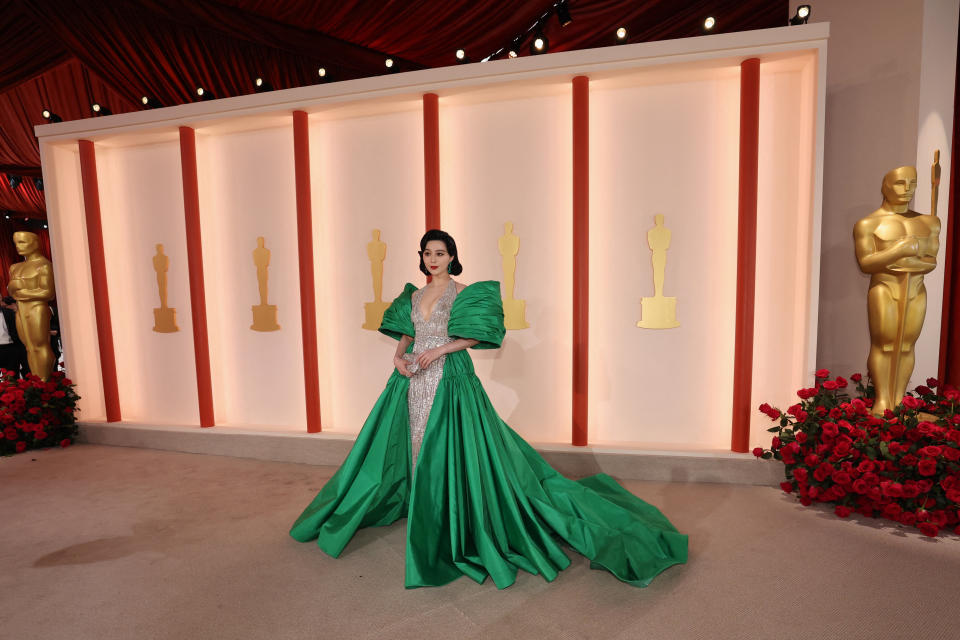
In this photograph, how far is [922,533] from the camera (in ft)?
8.63

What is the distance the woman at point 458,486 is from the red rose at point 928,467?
4.45ft

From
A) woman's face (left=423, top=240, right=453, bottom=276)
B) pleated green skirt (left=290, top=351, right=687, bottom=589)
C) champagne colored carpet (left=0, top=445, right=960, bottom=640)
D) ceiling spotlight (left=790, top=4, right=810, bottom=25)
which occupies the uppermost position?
ceiling spotlight (left=790, top=4, right=810, bottom=25)

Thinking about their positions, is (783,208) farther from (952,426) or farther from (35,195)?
(35,195)

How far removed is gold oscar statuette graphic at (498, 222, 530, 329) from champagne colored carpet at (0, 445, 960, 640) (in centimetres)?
145

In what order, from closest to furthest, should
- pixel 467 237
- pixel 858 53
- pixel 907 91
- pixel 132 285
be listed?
pixel 907 91
pixel 858 53
pixel 467 237
pixel 132 285

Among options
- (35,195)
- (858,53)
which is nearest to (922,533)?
(858,53)

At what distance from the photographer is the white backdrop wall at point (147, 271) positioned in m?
4.41

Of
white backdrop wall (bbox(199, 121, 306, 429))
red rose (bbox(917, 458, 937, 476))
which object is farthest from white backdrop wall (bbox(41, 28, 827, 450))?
red rose (bbox(917, 458, 937, 476))

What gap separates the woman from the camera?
7.48 feet

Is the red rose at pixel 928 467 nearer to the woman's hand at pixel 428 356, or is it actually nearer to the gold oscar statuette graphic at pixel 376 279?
A: the woman's hand at pixel 428 356

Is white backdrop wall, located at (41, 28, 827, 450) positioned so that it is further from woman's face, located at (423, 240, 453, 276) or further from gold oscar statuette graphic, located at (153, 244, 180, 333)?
woman's face, located at (423, 240, 453, 276)

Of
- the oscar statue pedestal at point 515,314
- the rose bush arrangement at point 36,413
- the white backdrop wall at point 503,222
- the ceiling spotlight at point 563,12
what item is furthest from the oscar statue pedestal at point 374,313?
the rose bush arrangement at point 36,413

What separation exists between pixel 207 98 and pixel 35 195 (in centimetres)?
829

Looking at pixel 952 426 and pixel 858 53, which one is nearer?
pixel 952 426
